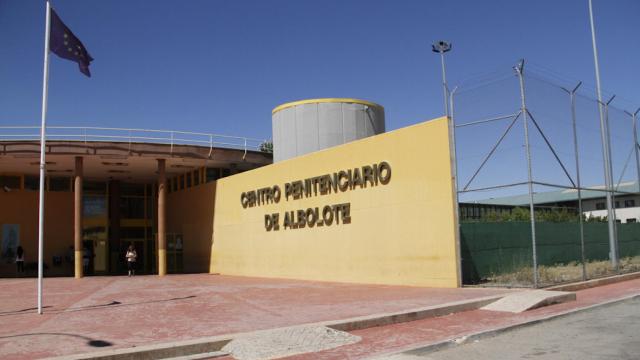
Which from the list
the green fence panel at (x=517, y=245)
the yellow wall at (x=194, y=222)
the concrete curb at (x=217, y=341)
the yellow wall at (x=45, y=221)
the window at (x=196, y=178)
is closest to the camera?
the concrete curb at (x=217, y=341)

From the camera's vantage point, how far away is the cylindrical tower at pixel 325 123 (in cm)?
2559

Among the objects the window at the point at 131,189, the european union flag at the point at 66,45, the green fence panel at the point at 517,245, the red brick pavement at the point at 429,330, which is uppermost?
the european union flag at the point at 66,45

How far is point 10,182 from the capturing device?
105ft

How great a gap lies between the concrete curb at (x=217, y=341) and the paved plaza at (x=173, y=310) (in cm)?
66

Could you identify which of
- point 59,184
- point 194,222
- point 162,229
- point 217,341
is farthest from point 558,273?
point 59,184

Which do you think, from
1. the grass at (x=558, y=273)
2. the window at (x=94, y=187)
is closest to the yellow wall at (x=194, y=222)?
the window at (x=94, y=187)

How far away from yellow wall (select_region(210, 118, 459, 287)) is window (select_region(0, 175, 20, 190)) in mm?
15353

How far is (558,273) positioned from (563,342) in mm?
10199

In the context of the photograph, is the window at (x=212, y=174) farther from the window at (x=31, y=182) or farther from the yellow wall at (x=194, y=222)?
the window at (x=31, y=182)

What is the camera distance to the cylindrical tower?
25.6m

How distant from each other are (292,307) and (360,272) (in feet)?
22.1

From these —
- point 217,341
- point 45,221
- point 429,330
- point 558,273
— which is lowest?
point 429,330

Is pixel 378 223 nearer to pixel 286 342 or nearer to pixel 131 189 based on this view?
pixel 286 342

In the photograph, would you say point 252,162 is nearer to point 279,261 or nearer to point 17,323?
point 279,261
